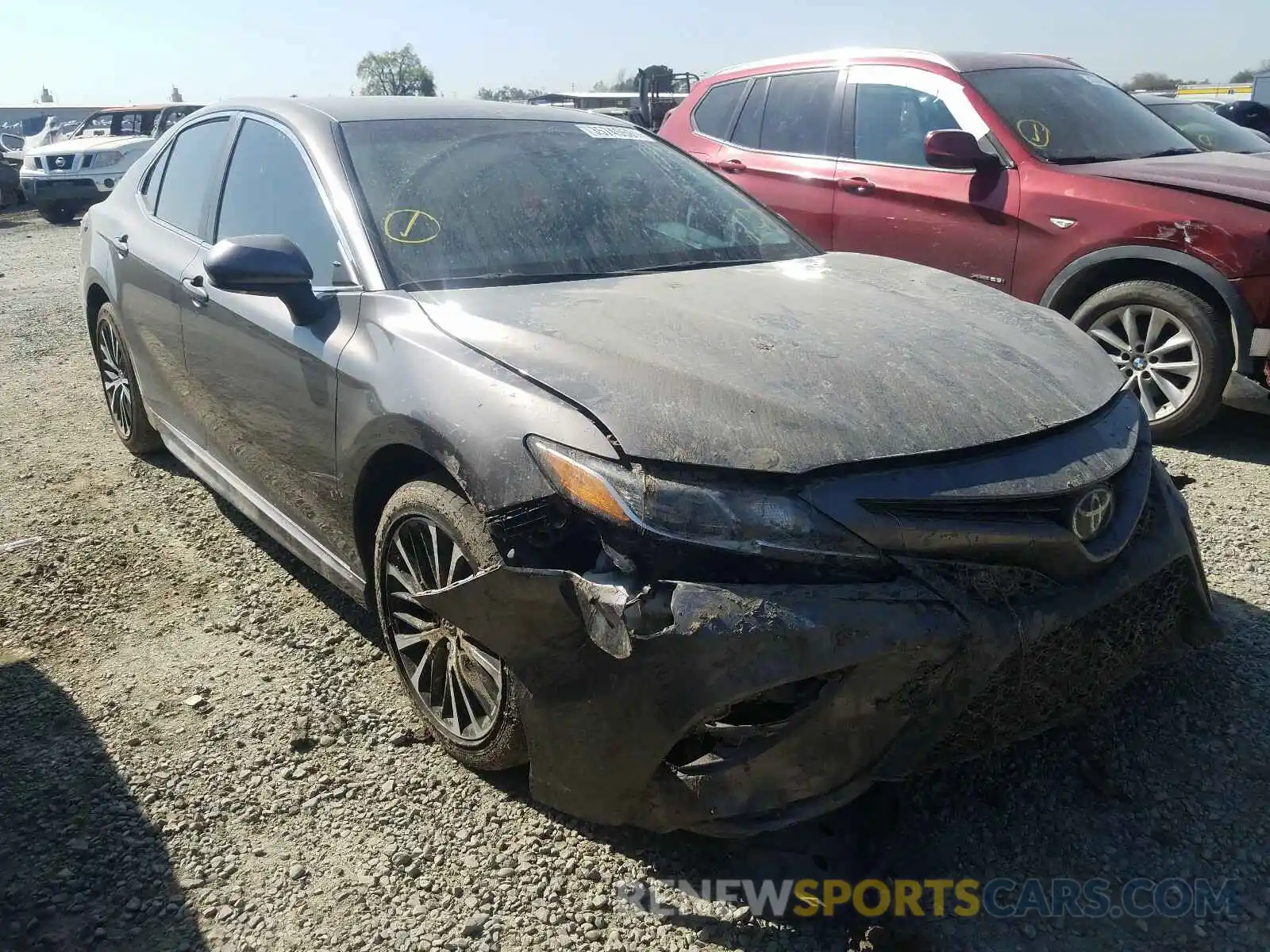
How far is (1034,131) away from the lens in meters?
5.36

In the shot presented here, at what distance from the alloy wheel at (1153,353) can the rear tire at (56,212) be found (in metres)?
17.8

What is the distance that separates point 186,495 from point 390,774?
243 cm

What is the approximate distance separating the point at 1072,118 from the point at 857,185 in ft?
3.91

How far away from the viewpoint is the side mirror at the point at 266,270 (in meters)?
2.70

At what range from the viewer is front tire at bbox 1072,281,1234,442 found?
4648 millimetres

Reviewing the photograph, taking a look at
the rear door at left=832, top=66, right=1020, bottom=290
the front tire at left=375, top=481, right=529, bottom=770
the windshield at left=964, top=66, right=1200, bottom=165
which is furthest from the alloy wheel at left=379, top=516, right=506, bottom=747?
the windshield at left=964, top=66, right=1200, bottom=165

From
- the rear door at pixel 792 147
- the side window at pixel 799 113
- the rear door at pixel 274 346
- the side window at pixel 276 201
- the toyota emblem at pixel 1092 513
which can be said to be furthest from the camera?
the side window at pixel 799 113

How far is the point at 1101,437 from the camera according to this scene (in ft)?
7.56

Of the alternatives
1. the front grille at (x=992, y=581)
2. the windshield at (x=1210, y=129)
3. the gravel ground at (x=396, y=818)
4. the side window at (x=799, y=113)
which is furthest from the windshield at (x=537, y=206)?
the windshield at (x=1210, y=129)

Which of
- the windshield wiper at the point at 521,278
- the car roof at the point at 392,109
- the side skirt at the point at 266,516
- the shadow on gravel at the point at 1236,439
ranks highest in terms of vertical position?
the car roof at the point at 392,109

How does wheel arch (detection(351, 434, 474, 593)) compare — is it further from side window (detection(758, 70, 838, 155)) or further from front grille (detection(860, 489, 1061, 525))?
Result: side window (detection(758, 70, 838, 155))

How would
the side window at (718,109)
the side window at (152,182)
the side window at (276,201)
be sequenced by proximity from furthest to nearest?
the side window at (718,109)
the side window at (152,182)
the side window at (276,201)

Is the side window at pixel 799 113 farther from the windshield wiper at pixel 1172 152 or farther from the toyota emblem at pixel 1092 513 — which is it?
the toyota emblem at pixel 1092 513

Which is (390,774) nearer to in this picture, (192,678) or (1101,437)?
(192,678)
